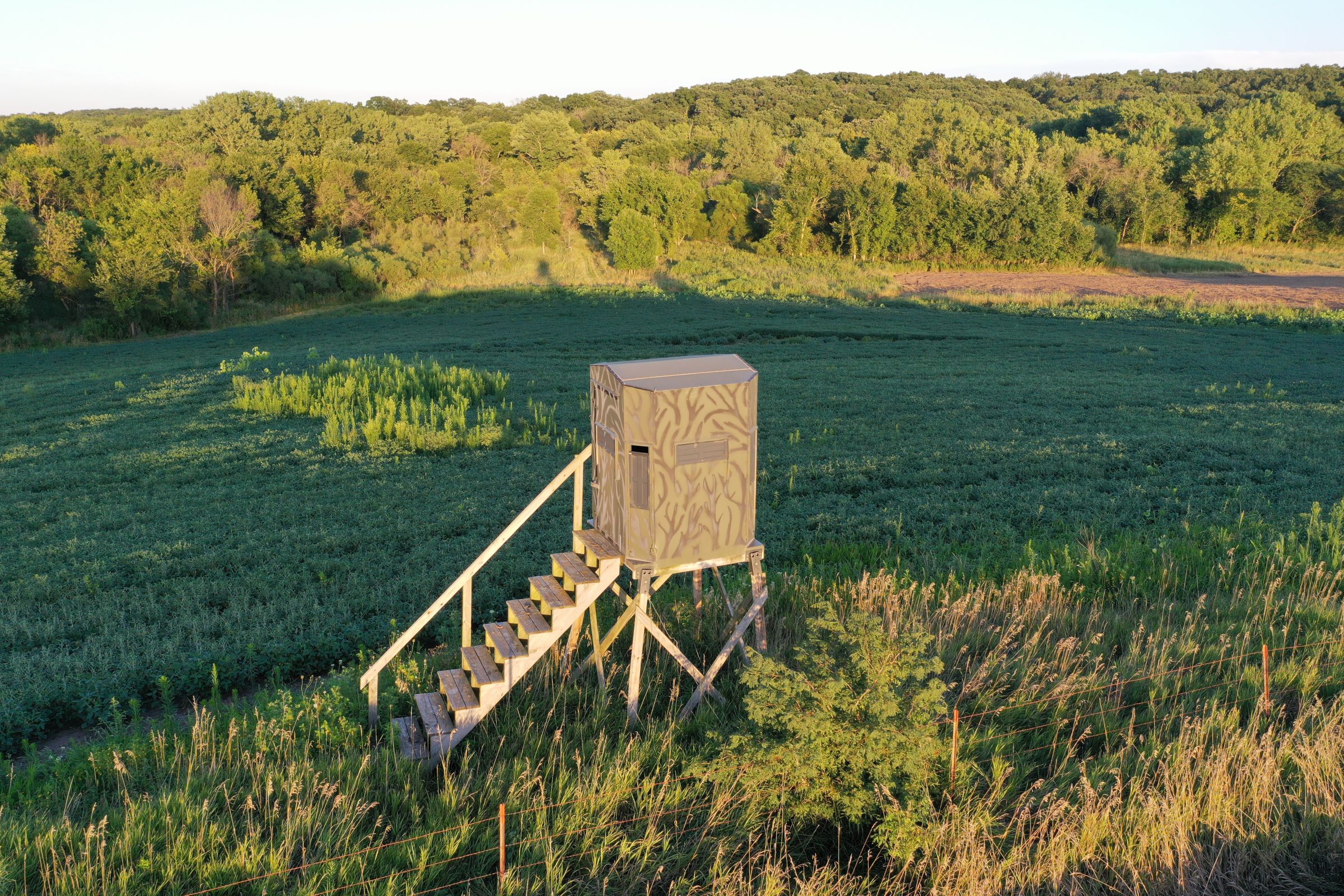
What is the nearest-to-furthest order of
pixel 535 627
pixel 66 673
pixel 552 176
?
pixel 535 627, pixel 66 673, pixel 552 176

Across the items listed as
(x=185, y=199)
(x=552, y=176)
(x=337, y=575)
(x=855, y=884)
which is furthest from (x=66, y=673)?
(x=552, y=176)

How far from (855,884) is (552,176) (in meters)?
79.7

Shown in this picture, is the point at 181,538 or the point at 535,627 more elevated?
the point at 535,627

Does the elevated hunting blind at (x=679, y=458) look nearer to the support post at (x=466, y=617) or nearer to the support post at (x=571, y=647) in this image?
the support post at (x=571, y=647)

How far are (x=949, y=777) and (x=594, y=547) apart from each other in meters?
2.81

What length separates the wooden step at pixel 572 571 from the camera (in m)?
6.48

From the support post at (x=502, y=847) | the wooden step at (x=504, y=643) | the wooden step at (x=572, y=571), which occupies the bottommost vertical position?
the support post at (x=502, y=847)

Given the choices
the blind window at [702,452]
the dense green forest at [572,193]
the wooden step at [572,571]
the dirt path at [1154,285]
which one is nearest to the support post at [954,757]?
the blind window at [702,452]

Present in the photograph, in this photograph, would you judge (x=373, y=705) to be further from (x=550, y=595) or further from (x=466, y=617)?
(x=550, y=595)

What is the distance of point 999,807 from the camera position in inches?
220

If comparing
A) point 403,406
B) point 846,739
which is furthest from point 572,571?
point 403,406

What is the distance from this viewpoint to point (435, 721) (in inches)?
243

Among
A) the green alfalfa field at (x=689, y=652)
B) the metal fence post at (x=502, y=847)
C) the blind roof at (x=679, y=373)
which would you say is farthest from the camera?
the blind roof at (x=679, y=373)

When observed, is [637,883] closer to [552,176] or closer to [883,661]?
[883,661]
